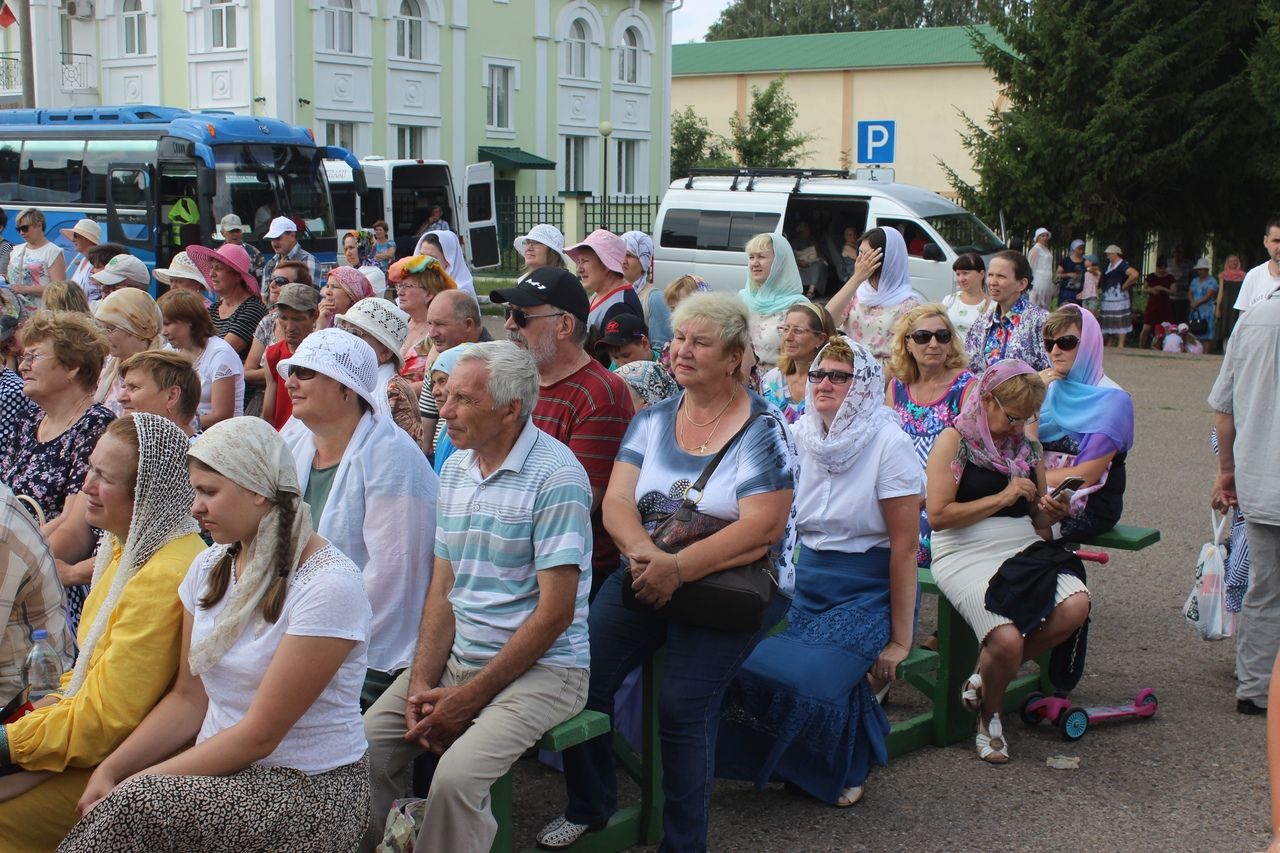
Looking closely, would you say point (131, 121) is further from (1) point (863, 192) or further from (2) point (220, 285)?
(2) point (220, 285)

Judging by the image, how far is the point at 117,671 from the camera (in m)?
3.25

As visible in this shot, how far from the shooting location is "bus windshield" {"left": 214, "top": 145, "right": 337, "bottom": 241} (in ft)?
63.6

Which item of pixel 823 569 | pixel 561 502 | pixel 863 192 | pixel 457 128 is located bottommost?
pixel 823 569

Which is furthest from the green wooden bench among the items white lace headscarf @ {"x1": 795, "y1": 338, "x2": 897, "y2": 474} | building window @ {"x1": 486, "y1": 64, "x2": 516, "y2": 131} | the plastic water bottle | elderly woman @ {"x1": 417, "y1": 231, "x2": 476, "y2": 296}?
building window @ {"x1": 486, "y1": 64, "x2": 516, "y2": 131}

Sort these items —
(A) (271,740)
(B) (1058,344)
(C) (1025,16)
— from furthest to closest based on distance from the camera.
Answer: (C) (1025,16) → (B) (1058,344) → (A) (271,740)

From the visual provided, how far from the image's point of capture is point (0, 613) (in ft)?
11.7

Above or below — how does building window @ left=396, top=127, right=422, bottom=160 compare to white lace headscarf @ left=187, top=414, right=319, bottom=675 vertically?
above

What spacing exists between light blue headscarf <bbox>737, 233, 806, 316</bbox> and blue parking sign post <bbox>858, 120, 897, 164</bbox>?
8126 millimetres

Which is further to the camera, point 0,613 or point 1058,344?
point 1058,344

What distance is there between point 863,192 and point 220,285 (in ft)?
39.0

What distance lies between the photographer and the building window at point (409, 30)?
36156 mm

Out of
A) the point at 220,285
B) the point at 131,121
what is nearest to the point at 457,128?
the point at 131,121

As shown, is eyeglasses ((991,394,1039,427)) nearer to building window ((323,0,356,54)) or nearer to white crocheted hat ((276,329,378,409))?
white crocheted hat ((276,329,378,409))

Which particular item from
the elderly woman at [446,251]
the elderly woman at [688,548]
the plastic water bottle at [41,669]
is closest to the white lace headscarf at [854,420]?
the elderly woman at [688,548]
